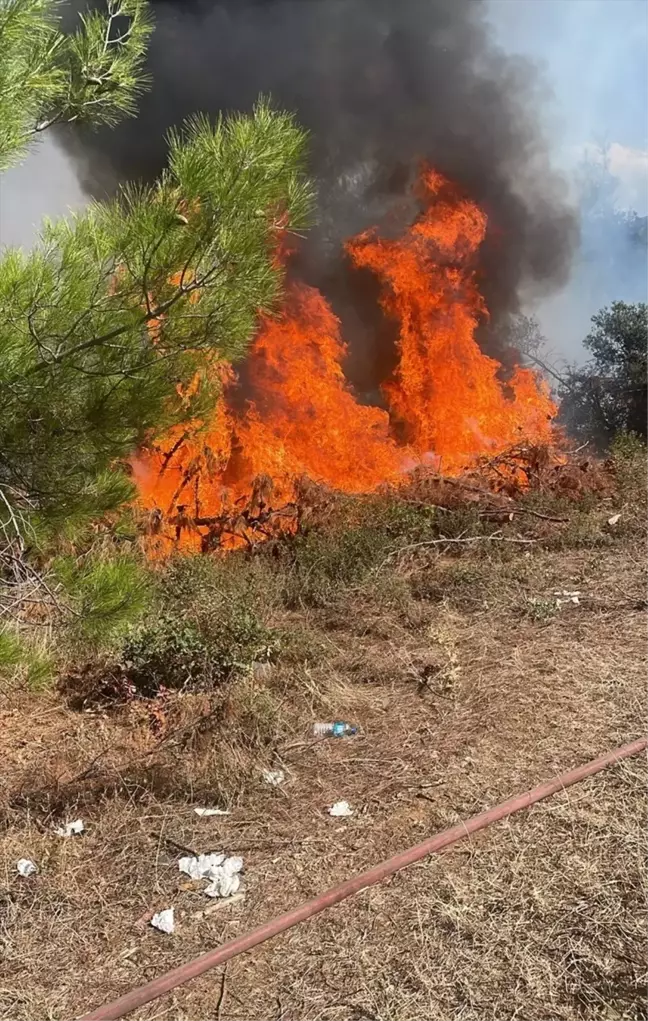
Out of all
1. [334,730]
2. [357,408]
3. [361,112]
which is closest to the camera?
[334,730]

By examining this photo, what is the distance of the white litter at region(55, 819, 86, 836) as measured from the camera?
126 inches

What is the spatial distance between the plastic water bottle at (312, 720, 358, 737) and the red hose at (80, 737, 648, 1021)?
1091 mm

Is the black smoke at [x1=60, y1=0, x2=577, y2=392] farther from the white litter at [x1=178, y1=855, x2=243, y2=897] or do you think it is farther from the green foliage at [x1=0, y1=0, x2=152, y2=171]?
the white litter at [x1=178, y1=855, x2=243, y2=897]

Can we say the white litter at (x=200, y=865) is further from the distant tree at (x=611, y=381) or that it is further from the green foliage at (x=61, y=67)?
the distant tree at (x=611, y=381)

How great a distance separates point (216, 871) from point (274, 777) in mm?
709

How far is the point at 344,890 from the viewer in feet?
8.69

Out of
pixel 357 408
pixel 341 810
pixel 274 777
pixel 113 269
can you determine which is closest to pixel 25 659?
pixel 274 777

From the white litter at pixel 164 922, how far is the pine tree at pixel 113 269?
1.61 m

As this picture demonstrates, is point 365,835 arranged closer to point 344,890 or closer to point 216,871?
point 344,890

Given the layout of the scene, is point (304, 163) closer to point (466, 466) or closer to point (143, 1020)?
point (143, 1020)

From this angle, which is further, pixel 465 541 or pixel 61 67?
pixel 465 541

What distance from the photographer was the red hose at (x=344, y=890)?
7.41ft

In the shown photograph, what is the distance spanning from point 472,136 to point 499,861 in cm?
1201

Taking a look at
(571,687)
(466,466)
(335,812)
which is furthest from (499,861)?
(466,466)
